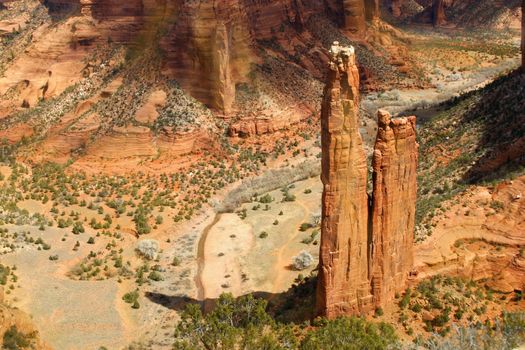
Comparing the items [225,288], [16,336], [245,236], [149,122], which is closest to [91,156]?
[149,122]

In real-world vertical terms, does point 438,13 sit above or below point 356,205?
below

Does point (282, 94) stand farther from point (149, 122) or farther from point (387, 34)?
point (387, 34)

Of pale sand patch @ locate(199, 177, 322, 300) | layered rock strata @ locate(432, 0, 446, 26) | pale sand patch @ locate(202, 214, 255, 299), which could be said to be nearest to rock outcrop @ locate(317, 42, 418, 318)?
pale sand patch @ locate(199, 177, 322, 300)

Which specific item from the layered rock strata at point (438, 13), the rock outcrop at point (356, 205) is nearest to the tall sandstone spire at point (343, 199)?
the rock outcrop at point (356, 205)

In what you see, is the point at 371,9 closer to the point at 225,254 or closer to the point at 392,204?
the point at 225,254

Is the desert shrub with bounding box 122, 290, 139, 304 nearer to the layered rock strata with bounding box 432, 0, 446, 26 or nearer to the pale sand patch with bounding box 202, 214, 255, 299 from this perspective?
the pale sand patch with bounding box 202, 214, 255, 299

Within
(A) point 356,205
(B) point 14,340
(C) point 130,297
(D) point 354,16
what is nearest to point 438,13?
(D) point 354,16

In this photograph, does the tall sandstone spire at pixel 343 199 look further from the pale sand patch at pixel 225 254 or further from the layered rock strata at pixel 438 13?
the layered rock strata at pixel 438 13
